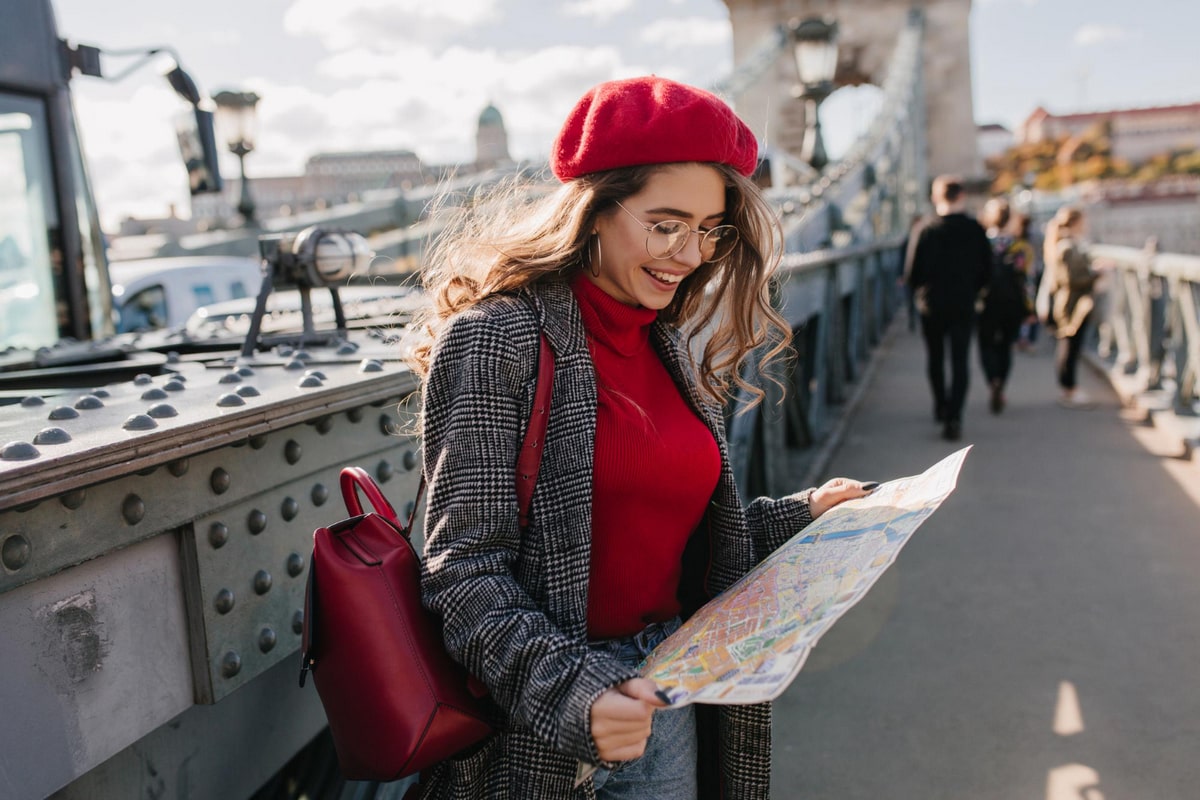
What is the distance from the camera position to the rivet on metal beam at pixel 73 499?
4.39 ft

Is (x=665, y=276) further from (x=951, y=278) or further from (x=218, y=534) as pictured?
(x=951, y=278)

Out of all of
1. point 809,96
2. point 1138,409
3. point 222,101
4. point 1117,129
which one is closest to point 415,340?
point 1138,409

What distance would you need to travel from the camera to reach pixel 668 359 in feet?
5.72

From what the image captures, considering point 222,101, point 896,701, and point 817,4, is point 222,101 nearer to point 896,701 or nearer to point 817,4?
point 896,701

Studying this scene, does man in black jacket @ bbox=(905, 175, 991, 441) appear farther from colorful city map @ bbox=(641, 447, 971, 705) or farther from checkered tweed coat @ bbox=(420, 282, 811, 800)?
checkered tweed coat @ bbox=(420, 282, 811, 800)

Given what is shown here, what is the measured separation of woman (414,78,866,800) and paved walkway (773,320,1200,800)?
1273mm

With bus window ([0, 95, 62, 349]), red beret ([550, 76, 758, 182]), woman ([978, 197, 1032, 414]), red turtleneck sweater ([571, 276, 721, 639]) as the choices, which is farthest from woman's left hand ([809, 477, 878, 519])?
woman ([978, 197, 1032, 414])

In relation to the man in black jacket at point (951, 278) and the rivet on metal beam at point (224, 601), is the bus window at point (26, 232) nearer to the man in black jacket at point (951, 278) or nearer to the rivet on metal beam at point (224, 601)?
the rivet on metal beam at point (224, 601)

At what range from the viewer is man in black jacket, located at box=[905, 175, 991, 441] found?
22.3 ft

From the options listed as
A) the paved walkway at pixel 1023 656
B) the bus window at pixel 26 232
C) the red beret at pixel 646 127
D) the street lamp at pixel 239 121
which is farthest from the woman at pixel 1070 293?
the street lamp at pixel 239 121

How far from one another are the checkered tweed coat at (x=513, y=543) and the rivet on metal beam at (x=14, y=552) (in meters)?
0.48

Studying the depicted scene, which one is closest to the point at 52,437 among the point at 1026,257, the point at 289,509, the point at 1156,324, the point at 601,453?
the point at 289,509

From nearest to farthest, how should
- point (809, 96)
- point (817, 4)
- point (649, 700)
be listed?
1. point (649, 700)
2. point (809, 96)
3. point (817, 4)

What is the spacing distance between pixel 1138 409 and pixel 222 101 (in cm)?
1091
